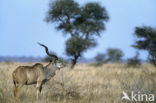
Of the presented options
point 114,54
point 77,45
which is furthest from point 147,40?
point 114,54

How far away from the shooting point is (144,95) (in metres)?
9.09

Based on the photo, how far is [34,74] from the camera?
10.2 m

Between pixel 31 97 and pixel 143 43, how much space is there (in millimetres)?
18023

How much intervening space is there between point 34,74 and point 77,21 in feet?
66.9

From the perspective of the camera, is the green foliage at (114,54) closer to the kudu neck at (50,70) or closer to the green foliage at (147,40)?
the green foliage at (147,40)

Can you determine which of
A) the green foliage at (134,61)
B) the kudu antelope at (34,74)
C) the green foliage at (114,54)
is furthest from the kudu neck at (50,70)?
the green foliage at (114,54)

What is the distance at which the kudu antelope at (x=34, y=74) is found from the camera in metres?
9.67

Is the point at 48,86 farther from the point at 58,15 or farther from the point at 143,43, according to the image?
the point at 58,15

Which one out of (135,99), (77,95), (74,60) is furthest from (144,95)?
(74,60)

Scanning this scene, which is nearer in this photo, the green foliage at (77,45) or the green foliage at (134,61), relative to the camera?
the green foliage at (77,45)

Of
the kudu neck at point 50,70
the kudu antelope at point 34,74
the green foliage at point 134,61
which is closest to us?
the kudu antelope at point 34,74

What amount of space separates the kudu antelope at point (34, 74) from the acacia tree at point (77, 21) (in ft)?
57.4

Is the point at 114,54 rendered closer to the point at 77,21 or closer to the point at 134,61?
the point at 134,61

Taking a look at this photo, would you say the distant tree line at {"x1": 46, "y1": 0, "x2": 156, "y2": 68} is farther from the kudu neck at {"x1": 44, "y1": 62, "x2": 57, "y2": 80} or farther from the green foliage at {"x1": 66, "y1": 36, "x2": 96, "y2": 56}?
the kudu neck at {"x1": 44, "y1": 62, "x2": 57, "y2": 80}
